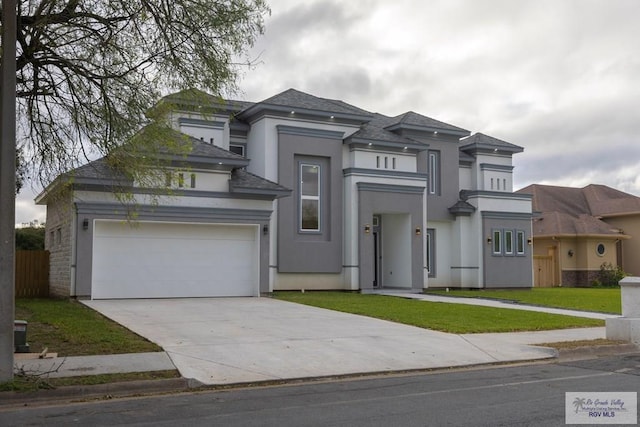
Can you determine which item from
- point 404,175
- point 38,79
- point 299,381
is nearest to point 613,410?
point 299,381

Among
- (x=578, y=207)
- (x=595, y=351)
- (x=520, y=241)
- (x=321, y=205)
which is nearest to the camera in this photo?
(x=595, y=351)

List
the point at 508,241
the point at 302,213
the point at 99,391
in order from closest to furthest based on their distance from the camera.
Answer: the point at 99,391 < the point at 302,213 < the point at 508,241

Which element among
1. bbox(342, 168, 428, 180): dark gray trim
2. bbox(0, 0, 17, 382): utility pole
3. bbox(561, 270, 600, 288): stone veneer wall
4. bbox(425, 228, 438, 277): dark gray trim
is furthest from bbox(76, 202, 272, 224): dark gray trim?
bbox(561, 270, 600, 288): stone veneer wall

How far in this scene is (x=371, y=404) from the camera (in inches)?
331

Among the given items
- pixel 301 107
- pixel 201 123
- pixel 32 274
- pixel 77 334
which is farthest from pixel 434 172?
pixel 77 334

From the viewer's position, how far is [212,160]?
22.2 metres

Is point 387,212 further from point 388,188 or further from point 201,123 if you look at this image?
point 201,123

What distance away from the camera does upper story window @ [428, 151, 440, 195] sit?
30203mm

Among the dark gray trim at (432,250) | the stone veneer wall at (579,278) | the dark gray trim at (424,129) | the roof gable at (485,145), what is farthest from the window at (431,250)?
the stone veneer wall at (579,278)

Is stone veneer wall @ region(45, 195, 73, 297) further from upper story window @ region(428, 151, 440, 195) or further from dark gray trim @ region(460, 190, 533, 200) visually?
dark gray trim @ region(460, 190, 533, 200)

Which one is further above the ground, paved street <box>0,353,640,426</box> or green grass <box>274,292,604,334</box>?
green grass <box>274,292,604,334</box>

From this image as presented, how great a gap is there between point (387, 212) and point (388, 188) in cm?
106

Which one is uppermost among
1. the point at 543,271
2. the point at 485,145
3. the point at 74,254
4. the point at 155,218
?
the point at 485,145

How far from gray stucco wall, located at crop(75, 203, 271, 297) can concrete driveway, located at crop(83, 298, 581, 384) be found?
9.43ft
